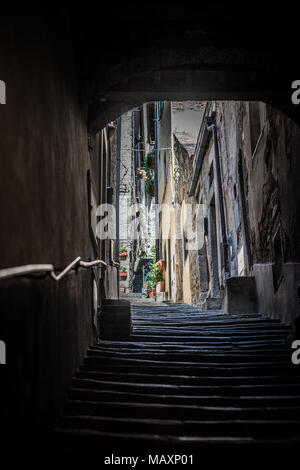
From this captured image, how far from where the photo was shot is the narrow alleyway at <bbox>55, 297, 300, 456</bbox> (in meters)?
2.85

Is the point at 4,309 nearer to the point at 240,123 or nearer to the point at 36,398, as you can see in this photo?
the point at 36,398

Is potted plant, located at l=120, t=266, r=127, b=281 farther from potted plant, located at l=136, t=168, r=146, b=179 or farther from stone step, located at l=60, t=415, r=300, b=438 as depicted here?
stone step, located at l=60, t=415, r=300, b=438

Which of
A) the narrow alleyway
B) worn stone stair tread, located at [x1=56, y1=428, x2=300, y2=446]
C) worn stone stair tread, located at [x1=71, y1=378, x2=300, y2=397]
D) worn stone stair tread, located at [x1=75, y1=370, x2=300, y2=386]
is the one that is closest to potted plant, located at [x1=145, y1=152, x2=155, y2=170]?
the narrow alleyway

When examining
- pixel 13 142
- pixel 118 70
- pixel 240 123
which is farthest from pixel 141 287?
pixel 13 142

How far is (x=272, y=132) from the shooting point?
6.18 metres

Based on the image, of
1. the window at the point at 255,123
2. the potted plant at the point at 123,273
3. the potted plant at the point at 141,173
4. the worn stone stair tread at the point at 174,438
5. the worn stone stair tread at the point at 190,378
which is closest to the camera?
the worn stone stair tread at the point at 174,438

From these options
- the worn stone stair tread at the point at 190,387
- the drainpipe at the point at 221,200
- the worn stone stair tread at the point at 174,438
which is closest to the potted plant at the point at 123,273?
the drainpipe at the point at 221,200

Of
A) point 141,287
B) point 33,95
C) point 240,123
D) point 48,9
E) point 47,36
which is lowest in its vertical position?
point 141,287

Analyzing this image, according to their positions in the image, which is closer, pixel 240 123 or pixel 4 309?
pixel 4 309

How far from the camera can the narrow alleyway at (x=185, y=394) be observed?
2.85 metres

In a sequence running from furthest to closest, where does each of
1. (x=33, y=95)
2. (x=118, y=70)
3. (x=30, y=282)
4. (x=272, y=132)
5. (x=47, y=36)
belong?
1. (x=272, y=132)
2. (x=118, y=70)
3. (x=47, y=36)
4. (x=33, y=95)
5. (x=30, y=282)

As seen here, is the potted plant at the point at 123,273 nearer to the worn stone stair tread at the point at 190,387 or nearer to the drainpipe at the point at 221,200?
the drainpipe at the point at 221,200

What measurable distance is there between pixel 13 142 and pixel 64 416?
195cm

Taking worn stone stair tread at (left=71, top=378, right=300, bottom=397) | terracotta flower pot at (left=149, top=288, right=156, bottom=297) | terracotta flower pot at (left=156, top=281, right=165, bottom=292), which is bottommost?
terracotta flower pot at (left=149, top=288, right=156, bottom=297)
